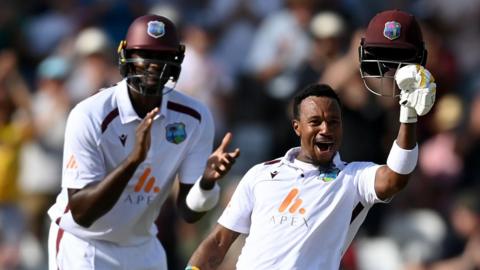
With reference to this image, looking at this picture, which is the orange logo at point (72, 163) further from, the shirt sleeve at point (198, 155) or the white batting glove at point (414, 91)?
the white batting glove at point (414, 91)

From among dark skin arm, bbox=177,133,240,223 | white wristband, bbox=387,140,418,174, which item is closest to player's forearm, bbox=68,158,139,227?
dark skin arm, bbox=177,133,240,223

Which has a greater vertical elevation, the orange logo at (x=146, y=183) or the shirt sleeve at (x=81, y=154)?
the shirt sleeve at (x=81, y=154)

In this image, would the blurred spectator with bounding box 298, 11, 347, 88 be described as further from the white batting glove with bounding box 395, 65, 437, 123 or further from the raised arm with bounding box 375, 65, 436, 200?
the white batting glove with bounding box 395, 65, 437, 123

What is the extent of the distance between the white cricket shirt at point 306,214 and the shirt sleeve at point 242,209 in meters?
0.02

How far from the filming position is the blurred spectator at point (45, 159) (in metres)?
11.6

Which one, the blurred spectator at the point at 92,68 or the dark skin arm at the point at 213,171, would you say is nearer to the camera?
the dark skin arm at the point at 213,171

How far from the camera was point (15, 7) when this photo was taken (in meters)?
13.6

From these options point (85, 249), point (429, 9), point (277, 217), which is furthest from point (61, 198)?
A: point (429, 9)

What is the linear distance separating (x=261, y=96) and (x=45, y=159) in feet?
6.63

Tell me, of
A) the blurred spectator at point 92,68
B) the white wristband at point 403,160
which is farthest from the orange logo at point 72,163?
the blurred spectator at point 92,68

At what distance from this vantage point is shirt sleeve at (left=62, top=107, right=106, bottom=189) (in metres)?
7.16

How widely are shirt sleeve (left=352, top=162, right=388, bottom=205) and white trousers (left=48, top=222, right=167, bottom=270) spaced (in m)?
1.62

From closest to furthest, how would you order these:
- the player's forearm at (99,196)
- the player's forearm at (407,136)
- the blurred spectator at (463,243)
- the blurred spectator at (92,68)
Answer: the player's forearm at (407,136), the player's forearm at (99,196), the blurred spectator at (463,243), the blurred spectator at (92,68)

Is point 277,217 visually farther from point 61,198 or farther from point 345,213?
point 61,198
